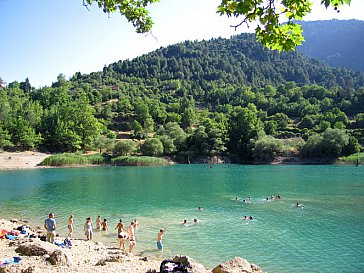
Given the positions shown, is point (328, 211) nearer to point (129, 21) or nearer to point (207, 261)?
point (207, 261)

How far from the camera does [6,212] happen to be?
116 ft

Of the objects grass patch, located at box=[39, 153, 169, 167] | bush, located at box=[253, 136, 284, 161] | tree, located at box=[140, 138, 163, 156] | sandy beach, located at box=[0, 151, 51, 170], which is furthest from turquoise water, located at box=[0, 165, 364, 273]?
tree, located at box=[140, 138, 163, 156]

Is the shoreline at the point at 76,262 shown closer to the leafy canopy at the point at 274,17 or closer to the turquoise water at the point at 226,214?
the turquoise water at the point at 226,214

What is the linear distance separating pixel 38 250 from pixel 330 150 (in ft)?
326

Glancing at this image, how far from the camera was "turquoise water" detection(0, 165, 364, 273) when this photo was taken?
21.1 m

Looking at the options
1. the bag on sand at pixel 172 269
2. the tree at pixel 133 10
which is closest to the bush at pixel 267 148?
the bag on sand at pixel 172 269

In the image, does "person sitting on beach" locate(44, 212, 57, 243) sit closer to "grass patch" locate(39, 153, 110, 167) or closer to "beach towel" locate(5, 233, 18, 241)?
"beach towel" locate(5, 233, 18, 241)

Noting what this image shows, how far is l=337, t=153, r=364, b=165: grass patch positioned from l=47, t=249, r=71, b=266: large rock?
9520 cm

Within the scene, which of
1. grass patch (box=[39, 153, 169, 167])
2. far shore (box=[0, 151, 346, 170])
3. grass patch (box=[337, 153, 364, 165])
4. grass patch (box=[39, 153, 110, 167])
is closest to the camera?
far shore (box=[0, 151, 346, 170])

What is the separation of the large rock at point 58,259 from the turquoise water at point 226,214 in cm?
691

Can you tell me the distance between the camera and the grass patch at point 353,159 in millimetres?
94250

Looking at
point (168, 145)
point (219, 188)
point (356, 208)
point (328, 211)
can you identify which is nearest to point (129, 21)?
point (328, 211)

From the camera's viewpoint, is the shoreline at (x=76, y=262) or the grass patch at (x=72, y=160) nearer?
the shoreline at (x=76, y=262)

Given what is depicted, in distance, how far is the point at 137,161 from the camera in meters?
101
